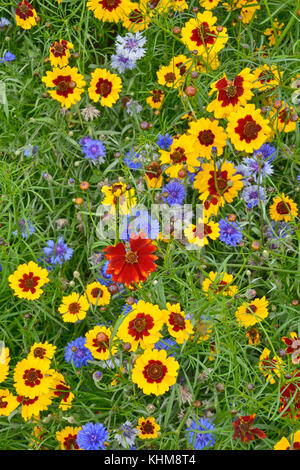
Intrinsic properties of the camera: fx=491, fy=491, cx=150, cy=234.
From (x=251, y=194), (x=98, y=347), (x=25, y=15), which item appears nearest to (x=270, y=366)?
(x=98, y=347)

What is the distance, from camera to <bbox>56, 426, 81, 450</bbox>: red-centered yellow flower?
1.63 m

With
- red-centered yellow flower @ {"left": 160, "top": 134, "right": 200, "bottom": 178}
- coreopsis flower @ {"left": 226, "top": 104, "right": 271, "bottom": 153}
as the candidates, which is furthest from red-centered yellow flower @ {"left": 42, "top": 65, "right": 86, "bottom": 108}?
coreopsis flower @ {"left": 226, "top": 104, "right": 271, "bottom": 153}

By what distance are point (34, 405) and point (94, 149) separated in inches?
40.0

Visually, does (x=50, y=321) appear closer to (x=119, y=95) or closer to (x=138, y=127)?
(x=138, y=127)

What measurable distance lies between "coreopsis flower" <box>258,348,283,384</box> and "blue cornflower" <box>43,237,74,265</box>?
83cm

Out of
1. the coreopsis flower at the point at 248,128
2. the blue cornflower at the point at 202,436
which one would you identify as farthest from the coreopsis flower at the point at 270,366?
the coreopsis flower at the point at 248,128

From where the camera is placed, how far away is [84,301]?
181cm

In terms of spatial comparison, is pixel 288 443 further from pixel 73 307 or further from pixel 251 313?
pixel 73 307

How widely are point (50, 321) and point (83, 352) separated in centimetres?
24

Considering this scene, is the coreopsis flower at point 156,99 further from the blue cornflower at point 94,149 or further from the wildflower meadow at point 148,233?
the blue cornflower at point 94,149

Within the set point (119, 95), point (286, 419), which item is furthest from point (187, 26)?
point (286, 419)

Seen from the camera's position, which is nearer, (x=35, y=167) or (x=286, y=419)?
(x=286, y=419)

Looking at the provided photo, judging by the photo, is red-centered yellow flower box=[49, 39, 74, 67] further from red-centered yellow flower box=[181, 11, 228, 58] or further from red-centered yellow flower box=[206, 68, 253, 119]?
red-centered yellow flower box=[206, 68, 253, 119]

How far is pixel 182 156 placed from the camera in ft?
6.10
